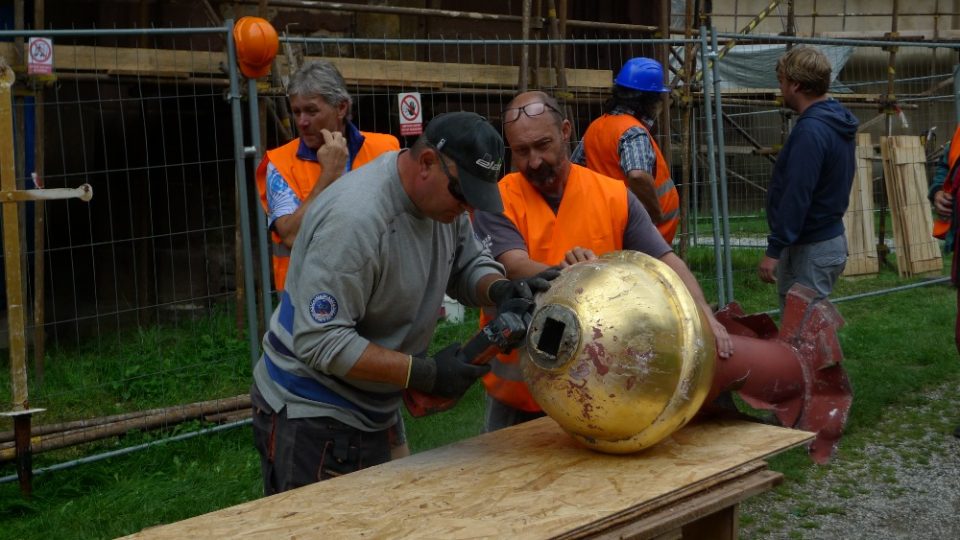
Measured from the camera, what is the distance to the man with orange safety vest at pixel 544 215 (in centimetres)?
363

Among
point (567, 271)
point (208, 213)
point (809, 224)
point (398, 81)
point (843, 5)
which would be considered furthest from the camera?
point (843, 5)

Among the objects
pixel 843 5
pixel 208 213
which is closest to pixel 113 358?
pixel 208 213

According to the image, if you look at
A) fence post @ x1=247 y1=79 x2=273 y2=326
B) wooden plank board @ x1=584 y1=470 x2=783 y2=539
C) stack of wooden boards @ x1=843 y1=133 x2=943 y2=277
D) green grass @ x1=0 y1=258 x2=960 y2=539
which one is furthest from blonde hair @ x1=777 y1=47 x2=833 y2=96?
stack of wooden boards @ x1=843 y1=133 x2=943 y2=277

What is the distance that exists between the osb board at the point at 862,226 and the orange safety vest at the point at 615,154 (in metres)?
6.21

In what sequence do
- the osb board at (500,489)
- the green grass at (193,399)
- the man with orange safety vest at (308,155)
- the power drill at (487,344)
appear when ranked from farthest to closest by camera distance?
the green grass at (193,399), the man with orange safety vest at (308,155), the power drill at (487,344), the osb board at (500,489)

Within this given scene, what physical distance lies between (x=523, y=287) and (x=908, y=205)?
988cm

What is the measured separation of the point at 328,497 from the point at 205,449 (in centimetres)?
331

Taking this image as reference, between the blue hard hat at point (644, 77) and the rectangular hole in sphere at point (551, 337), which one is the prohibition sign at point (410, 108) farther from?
the rectangular hole in sphere at point (551, 337)

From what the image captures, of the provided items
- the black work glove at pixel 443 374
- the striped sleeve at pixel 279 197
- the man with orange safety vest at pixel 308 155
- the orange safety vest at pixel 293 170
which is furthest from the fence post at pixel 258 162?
the black work glove at pixel 443 374

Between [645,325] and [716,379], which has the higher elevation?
[645,325]

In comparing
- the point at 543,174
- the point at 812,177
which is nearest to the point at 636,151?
A: the point at 812,177

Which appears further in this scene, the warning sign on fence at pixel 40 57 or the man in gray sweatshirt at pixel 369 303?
the warning sign on fence at pixel 40 57

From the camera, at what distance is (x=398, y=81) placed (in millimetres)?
8305

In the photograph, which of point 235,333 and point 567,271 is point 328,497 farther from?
point 235,333
